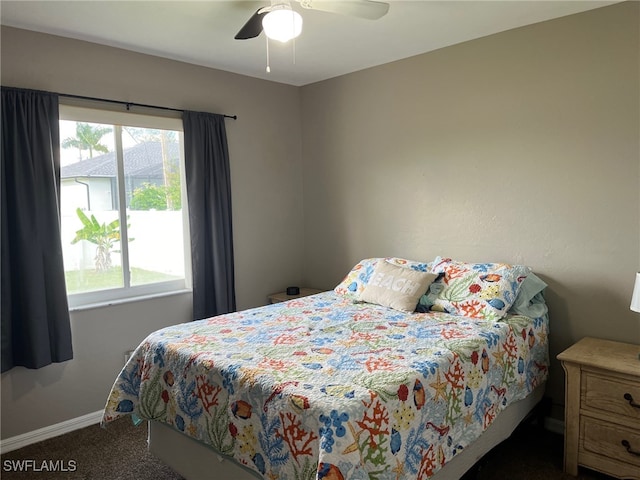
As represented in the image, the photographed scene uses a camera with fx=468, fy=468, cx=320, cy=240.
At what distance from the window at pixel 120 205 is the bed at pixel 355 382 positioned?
1029 mm

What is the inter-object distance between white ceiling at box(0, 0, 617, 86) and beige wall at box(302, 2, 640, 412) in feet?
0.65

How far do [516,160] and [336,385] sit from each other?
2.01 metres

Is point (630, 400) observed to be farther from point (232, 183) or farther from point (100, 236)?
point (100, 236)

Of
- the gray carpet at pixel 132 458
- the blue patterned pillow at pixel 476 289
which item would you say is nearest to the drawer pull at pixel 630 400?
the gray carpet at pixel 132 458

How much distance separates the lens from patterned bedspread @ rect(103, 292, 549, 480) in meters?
1.63

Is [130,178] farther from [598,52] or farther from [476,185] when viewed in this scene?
[598,52]

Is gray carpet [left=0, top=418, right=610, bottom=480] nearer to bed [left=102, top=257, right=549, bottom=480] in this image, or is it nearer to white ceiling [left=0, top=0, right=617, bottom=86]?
bed [left=102, top=257, right=549, bottom=480]

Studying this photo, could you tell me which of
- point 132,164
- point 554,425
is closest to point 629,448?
point 554,425

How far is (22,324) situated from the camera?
2.79m

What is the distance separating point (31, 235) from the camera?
278cm

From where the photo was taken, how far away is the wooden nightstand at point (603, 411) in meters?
2.22

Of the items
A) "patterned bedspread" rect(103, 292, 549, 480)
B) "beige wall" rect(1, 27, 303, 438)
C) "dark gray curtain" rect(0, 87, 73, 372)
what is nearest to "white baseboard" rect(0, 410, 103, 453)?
"beige wall" rect(1, 27, 303, 438)

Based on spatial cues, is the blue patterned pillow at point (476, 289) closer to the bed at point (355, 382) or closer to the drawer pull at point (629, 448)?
the bed at point (355, 382)

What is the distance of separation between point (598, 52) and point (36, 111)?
3.28 m
